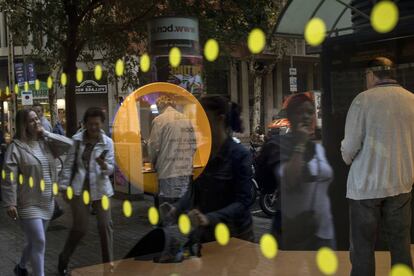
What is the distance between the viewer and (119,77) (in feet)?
13.7

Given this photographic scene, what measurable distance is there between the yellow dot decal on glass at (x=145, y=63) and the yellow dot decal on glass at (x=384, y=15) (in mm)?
1690

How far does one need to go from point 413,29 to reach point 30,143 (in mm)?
3099

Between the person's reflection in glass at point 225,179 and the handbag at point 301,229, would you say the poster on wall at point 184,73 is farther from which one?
the handbag at point 301,229

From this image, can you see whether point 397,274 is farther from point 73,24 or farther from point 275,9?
point 73,24

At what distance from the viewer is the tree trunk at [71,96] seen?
4.65m

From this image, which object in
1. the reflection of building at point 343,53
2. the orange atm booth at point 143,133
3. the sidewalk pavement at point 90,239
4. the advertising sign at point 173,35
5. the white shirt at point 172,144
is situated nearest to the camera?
the reflection of building at point 343,53

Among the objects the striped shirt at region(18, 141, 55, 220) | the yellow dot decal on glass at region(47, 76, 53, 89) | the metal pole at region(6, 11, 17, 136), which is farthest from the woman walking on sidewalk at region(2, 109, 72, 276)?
the metal pole at region(6, 11, 17, 136)

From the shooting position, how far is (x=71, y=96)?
4672mm

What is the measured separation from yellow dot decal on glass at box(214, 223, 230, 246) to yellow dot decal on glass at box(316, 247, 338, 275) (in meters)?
0.59

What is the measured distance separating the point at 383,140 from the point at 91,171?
2525 millimetres

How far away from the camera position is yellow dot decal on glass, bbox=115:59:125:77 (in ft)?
13.7

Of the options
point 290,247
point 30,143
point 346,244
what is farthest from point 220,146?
point 30,143

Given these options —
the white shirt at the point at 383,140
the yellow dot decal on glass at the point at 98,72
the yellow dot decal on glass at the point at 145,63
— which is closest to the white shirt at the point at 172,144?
the yellow dot decal on glass at the point at 145,63

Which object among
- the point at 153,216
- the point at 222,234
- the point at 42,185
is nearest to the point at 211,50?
the point at 222,234
